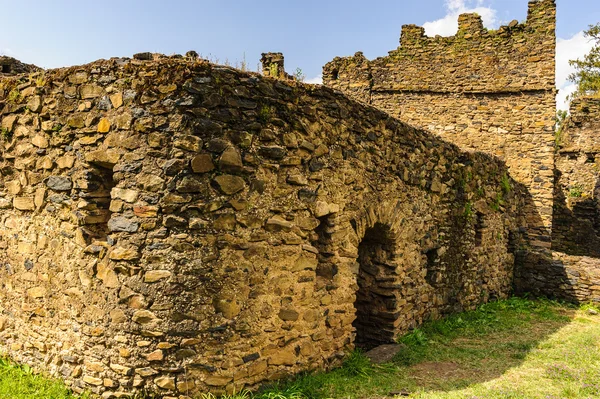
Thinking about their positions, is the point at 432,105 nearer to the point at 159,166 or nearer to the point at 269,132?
the point at 269,132

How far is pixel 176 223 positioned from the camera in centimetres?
404

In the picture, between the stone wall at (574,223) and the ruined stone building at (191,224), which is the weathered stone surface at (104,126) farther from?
the stone wall at (574,223)

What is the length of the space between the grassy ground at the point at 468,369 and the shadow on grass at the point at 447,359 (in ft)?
0.03

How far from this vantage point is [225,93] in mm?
4176

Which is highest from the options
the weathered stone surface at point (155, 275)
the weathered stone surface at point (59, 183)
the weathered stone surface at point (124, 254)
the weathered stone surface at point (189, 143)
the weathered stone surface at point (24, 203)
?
the weathered stone surface at point (189, 143)

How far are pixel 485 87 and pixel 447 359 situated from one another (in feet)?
26.9

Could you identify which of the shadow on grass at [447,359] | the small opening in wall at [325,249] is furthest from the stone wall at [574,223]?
the small opening in wall at [325,249]

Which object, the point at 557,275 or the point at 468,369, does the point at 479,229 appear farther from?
the point at 468,369

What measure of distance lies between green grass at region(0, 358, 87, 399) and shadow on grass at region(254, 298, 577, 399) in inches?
74.7

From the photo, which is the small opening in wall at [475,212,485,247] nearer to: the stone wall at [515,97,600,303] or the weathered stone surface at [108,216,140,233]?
the stone wall at [515,97,600,303]

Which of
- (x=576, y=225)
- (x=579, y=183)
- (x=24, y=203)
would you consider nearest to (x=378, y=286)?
(x=24, y=203)

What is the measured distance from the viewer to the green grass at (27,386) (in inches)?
165

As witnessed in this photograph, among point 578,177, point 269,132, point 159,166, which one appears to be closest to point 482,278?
point 269,132

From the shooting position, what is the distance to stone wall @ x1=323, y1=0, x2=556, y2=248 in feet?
37.0
